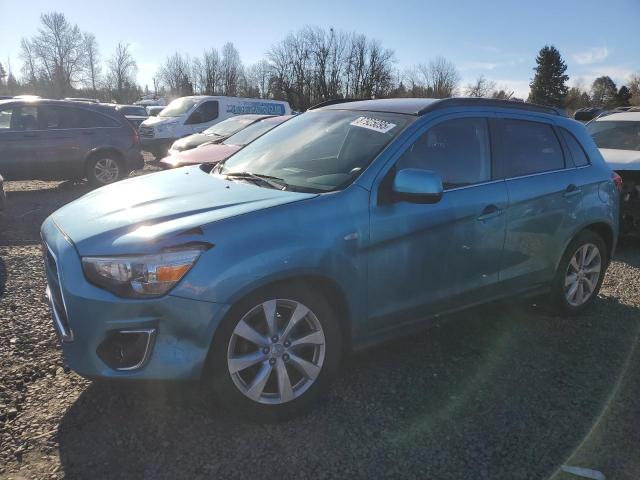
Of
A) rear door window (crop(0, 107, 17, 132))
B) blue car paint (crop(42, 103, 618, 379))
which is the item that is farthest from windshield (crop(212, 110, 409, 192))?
rear door window (crop(0, 107, 17, 132))

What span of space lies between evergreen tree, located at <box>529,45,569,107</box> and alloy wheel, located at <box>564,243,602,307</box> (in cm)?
7542

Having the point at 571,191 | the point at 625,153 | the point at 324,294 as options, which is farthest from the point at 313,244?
the point at 625,153

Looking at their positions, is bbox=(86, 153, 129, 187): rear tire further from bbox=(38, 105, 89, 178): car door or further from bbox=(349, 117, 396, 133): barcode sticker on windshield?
bbox=(349, 117, 396, 133): barcode sticker on windshield

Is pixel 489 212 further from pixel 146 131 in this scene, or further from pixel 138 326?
pixel 146 131

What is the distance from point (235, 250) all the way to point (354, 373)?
4.54 ft

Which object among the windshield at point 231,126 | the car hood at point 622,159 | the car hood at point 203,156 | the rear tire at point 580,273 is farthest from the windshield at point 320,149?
the windshield at point 231,126

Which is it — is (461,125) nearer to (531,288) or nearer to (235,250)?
(531,288)

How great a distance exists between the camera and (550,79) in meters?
73.4

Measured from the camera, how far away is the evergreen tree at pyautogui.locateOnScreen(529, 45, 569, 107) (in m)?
72.8

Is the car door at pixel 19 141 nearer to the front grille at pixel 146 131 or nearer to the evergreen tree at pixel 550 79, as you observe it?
the front grille at pixel 146 131

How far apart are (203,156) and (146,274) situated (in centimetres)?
718

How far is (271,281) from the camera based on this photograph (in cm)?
268

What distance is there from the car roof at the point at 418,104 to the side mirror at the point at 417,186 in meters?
0.64

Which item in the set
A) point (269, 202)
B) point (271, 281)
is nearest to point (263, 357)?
point (271, 281)
